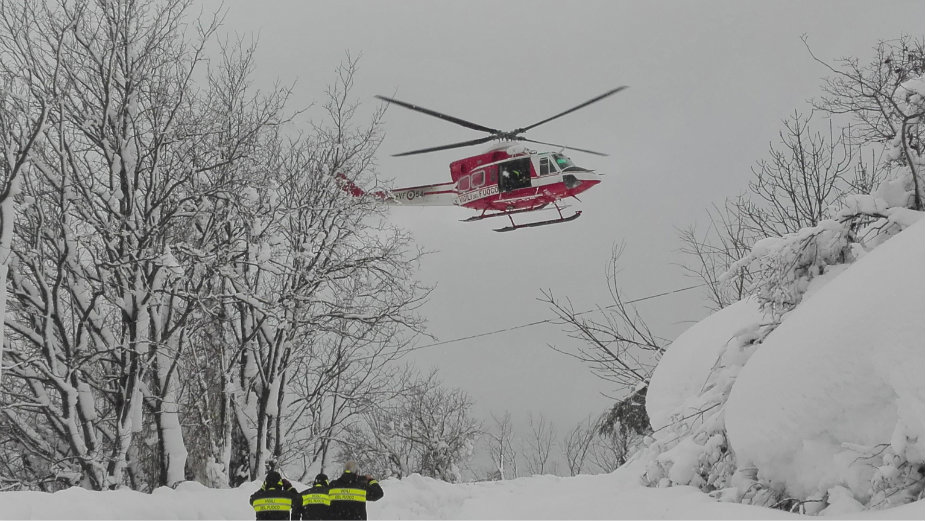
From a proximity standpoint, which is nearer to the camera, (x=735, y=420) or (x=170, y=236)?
(x=735, y=420)

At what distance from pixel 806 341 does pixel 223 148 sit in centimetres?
1110

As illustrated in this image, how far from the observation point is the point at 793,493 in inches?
226

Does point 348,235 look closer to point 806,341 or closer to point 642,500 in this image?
point 642,500

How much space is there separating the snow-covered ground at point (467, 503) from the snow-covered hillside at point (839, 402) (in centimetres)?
32

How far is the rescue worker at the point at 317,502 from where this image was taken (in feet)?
24.9

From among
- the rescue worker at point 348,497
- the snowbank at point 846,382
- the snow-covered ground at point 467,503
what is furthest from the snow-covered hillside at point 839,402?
the rescue worker at point 348,497

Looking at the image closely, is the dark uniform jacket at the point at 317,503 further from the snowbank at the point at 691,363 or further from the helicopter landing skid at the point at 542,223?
the helicopter landing skid at the point at 542,223

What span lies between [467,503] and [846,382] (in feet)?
25.0

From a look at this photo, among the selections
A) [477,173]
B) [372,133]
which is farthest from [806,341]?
[477,173]

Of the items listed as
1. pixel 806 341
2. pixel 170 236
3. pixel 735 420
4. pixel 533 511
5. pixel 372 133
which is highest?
pixel 372 133

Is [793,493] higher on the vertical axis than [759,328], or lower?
lower

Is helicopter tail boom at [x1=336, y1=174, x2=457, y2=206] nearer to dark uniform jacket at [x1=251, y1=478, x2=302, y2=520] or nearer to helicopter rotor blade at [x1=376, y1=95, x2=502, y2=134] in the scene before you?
helicopter rotor blade at [x1=376, y1=95, x2=502, y2=134]

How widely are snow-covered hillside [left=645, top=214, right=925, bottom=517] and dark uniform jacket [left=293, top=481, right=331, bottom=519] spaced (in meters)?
3.93

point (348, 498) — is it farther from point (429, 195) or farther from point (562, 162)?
point (429, 195)
